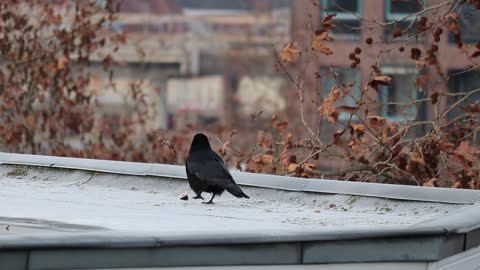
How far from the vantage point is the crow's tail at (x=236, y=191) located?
255 inches

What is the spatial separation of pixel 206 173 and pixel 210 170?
146 millimetres

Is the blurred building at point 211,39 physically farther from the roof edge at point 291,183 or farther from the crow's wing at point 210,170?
the roof edge at point 291,183

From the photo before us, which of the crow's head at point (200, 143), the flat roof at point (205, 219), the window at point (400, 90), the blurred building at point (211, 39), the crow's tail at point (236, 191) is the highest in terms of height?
the flat roof at point (205, 219)

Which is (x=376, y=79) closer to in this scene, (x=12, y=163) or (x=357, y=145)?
(x=357, y=145)

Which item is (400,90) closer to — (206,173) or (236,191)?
(206,173)

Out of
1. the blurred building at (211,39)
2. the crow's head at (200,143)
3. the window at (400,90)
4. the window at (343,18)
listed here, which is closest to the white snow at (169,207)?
the crow's head at (200,143)

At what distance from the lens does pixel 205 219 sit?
5.44 metres

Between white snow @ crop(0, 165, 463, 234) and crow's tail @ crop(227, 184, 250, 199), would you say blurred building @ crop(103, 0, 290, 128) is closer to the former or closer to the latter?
white snow @ crop(0, 165, 463, 234)

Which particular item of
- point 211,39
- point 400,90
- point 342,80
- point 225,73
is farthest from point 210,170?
point 211,39

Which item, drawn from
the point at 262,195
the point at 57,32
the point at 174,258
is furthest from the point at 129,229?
the point at 57,32

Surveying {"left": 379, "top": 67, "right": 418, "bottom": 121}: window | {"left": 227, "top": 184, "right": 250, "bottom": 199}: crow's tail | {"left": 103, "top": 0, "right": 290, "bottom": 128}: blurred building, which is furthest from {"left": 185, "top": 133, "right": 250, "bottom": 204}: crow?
{"left": 103, "top": 0, "right": 290, "bottom": 128}: blurred building

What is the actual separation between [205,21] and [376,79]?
6767 centimetres

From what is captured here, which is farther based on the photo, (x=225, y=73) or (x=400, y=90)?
(x=225, y=73)

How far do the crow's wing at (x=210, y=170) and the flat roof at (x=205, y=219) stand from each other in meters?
0.08
